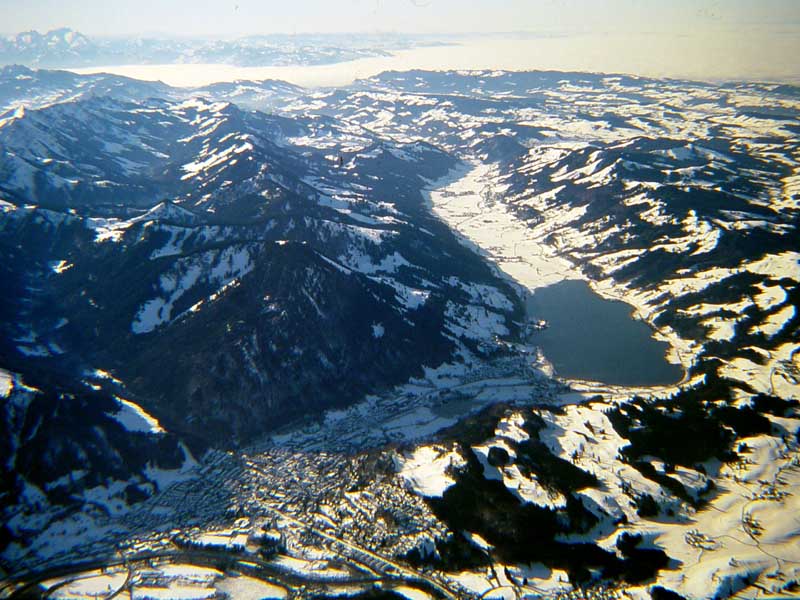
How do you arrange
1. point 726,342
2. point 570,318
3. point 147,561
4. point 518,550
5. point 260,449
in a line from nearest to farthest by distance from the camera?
1. point 518,550
2. point 147,561
3. point 260,449
4. point 726,342
5. point 570,318

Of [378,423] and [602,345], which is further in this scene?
[602,345]

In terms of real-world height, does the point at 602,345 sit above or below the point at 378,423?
below

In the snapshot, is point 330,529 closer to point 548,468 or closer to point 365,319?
point 548,468

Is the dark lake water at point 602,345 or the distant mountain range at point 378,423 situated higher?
the distant mountain range at point 378,423

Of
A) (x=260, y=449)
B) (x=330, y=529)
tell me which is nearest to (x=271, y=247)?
(x=260, y=449)

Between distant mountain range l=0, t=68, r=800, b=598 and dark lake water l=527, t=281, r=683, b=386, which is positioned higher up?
distant mountain range l=0, t=68, r=800, b=598

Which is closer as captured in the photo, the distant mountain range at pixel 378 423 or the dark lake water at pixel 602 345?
the distant mountain range at pixel 378 423

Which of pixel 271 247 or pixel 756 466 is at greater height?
pixel 271 247

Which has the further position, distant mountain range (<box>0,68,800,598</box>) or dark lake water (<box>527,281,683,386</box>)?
dark lake water (<box>527,281,683,386</box>)
